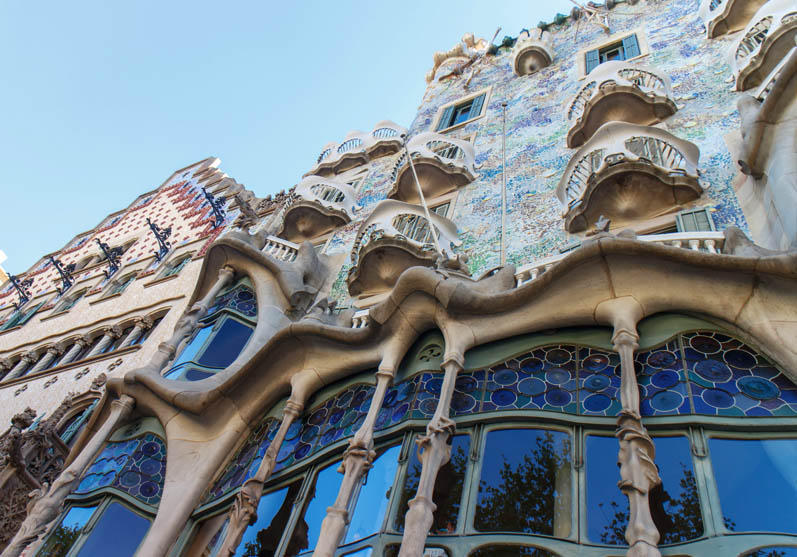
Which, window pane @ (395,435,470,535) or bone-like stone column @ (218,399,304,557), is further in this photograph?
bone-like stone column @ (218,399,304,557)

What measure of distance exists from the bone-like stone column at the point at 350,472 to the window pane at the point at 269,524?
0.81m

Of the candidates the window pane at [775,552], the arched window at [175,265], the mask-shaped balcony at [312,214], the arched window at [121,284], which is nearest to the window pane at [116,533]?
the window pane at [775,552]

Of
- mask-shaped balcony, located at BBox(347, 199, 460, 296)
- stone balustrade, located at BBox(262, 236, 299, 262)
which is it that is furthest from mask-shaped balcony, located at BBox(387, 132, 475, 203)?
stone balustrade, located at BBox(262, 236, 299, 262)

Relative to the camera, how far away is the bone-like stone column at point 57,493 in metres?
7.29

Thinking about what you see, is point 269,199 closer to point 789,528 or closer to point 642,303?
point 642,303

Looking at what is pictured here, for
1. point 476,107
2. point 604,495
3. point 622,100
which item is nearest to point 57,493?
point 604,495

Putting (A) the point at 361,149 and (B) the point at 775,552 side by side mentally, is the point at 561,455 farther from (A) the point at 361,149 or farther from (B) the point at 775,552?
(A) the point at 361,149

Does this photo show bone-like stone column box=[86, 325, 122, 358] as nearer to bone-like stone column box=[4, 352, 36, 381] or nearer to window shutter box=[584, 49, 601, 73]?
bone-like stone column box=[4, 352, 36, 381]

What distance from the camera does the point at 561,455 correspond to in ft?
17.6

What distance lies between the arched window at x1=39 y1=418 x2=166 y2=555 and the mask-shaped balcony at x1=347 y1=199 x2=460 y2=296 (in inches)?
160

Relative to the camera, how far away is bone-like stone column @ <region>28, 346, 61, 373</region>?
16000 millimetres

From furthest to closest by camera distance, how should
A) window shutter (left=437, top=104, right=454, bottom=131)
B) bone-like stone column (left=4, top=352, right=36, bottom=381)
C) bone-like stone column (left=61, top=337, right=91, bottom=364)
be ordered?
window shutter (left=437, top=104, right=454, bottom=131) → bone-like stone column (left=4, top=352, right=36, bottom=381) → bone-like stone column (left=61, top=337, right=91, bottom=364)

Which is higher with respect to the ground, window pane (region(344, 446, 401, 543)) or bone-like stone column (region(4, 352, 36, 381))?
bone-like stone column (region(4, 352, 36, 381))

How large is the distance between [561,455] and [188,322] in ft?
22.7
